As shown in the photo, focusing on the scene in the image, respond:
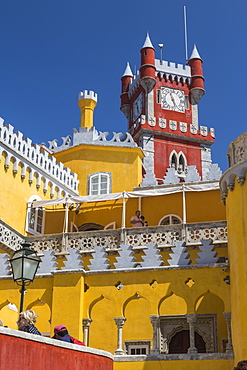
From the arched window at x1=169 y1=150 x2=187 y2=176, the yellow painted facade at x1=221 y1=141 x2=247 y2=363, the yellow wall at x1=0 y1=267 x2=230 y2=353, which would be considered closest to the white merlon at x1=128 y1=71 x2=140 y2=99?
the arched window at x1=169 y1=150 x2=187 y2=176

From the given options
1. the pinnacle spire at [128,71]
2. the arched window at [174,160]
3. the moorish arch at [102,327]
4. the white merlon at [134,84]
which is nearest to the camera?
the moorish arch at [102,327]

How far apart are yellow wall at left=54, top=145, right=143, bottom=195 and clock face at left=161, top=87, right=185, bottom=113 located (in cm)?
2006

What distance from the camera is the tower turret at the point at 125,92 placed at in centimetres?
5216

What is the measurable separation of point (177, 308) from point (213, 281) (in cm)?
462

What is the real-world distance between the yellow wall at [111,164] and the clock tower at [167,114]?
589 inches

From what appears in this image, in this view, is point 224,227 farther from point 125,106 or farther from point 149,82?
point 125,106

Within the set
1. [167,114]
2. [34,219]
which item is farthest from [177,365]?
[167,114]

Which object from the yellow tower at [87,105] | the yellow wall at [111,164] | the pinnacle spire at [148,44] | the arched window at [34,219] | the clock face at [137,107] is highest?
the pinnacle spire at [148,44]

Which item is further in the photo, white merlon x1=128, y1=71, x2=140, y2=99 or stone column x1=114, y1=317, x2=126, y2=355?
white merlon x1=128, y1=71, x2=140, y2=99

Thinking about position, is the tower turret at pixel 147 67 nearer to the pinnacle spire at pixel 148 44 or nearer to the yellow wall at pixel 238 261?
the pinnacle spire at pixel 148 44

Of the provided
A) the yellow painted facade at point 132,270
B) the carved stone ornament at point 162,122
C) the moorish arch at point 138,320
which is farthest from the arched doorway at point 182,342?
the carved stone ornament at point 162,122

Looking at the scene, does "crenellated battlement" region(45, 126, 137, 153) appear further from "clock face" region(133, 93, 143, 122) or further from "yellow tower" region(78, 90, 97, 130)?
"clock face" region(133, 93, 143, 122)

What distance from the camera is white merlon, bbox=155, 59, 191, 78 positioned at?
49500 millimetres

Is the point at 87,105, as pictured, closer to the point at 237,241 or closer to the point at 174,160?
the point at 174,160
